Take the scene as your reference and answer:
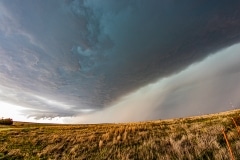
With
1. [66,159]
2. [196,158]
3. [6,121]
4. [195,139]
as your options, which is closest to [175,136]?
[195,139]

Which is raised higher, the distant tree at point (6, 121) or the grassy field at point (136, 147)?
the distant tree at point (6, 121)

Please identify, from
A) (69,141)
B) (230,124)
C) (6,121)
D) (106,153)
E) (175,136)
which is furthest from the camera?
(6,121)

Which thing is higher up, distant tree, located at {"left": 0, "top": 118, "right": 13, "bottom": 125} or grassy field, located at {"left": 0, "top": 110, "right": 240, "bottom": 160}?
distant tree, located at {"left": 0, "top": 118, "right": 13, "bottom": 125}

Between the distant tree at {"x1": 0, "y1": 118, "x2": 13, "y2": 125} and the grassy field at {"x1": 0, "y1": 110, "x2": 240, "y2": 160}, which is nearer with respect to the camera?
the grassy field at {"x1": 0, "y1": 110, "x2": 240, "y2": 160}

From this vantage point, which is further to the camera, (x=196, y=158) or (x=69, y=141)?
(x=69, y=141)

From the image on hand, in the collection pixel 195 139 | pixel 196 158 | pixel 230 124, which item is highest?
pixel 230 124

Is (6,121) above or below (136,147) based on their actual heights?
above

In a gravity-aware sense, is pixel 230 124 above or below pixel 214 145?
above

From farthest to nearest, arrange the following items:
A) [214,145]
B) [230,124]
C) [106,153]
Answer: [230,124] → [106,153] → [214,145]

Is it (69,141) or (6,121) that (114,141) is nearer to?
(69,141)

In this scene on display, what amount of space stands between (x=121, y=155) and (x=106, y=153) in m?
1.94

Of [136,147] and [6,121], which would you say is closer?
[136,147]

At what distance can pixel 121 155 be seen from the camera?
20.6 metres

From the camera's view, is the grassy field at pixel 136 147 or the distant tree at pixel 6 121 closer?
the grassy field at pixel 136 147
